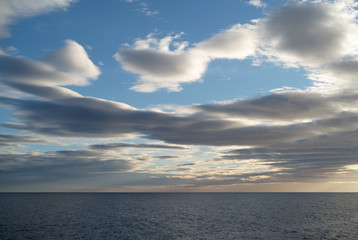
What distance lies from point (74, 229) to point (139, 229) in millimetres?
18177

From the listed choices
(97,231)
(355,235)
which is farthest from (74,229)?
(355,235)

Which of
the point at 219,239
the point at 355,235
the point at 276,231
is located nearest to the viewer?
the point at 219,239

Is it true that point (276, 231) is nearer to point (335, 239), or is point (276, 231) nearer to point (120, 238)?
point (335, 239)

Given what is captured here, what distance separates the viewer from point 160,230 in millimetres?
77188

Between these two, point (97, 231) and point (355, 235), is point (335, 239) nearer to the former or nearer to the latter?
point (355, 235)

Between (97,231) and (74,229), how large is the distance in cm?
A: 820

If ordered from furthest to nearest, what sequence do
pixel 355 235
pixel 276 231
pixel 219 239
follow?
pixel 276 231 → pixel 355 235 → pixel 219 239

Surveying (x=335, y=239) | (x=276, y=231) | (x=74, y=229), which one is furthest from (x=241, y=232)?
(x=74, y=229)

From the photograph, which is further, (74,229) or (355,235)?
(74,229)

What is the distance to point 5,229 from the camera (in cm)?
7775

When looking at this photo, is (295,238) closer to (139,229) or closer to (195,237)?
(195,237)

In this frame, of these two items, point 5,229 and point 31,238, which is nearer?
point 31,238

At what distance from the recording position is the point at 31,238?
2569 inches

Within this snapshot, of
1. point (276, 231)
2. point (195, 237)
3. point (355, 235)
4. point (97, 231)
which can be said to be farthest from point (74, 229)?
point (355, 235)
